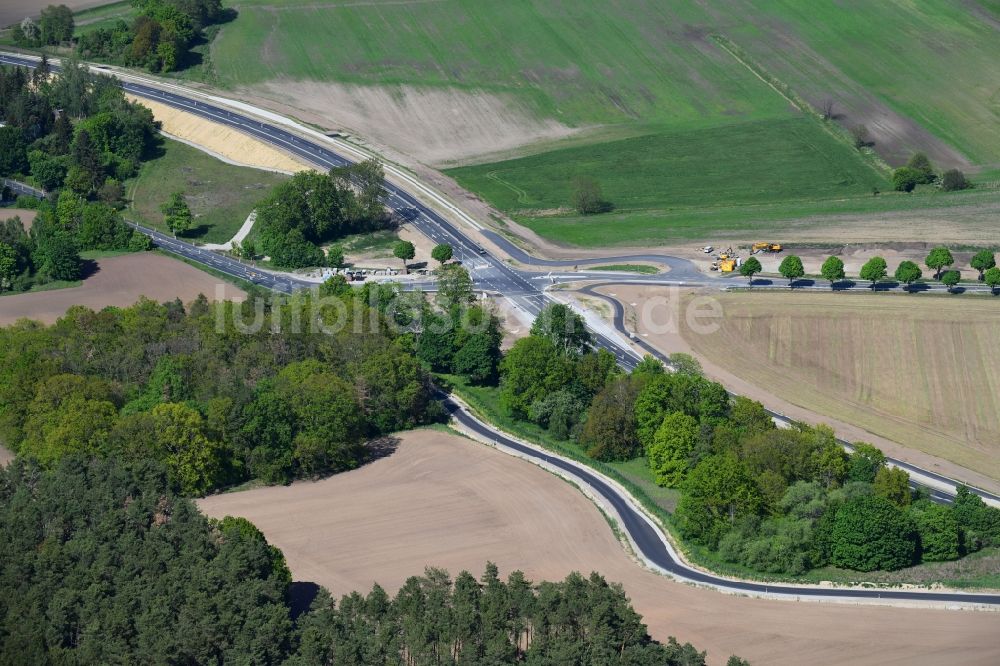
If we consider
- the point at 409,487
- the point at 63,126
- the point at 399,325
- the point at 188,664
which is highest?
the point at 63,126

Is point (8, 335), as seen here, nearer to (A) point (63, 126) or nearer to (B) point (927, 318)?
(A) point (63, 126)

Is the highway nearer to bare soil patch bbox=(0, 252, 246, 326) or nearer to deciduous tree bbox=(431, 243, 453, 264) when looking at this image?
deciduous tree bbox=(431, 243, 453, 264)

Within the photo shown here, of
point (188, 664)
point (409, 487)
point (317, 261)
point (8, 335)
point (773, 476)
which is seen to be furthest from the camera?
point (317, 261)

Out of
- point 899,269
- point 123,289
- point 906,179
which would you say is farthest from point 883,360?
point 123,289

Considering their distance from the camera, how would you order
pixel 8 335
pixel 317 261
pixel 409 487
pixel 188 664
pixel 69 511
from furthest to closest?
pixel 317 261, pixel 8 335, pixel 409 487, pixel 69 511, pixel 188 664

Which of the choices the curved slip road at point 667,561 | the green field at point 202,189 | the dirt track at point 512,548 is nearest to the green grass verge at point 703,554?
the curved slip road at point 667,561

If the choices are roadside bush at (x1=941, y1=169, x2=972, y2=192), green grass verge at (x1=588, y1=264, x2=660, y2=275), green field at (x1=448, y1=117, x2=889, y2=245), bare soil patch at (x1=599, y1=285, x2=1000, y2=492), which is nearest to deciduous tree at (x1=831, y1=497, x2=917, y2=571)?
bare soil patch at (x1=599, y1=285, x2=1000, y2=492)

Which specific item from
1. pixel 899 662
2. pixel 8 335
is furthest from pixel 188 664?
pixel 8 335
